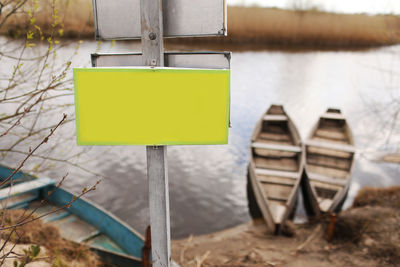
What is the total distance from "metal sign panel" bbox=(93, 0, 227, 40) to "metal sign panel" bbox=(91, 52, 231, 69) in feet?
0.35

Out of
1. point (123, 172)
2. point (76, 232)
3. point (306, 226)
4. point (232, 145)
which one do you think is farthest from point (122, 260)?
point (232, 145)

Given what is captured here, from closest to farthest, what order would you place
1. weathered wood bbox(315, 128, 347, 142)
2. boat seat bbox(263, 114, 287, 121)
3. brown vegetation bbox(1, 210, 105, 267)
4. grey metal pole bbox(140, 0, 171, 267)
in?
1. grey metal pole bbox(140, 0, 171, 267)
2. brown vegetation bbox(1, 210, 105, 267)
3. weathered wood bbox(315, 128, 347, 142)
4. boat seat bbox(263, 114, 287, 121)

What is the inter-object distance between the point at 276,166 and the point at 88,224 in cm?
524

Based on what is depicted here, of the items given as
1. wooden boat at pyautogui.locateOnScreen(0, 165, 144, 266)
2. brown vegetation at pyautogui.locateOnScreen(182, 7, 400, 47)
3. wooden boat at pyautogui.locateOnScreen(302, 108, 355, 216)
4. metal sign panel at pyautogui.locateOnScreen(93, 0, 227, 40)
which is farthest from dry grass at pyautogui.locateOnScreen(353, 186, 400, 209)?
brown vegetation at pyautogui.locateOnScreen(182, 7, 400, 47)

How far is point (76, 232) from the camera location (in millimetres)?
5469

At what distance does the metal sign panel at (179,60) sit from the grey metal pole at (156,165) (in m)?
0.08

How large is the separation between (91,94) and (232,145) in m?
10.8

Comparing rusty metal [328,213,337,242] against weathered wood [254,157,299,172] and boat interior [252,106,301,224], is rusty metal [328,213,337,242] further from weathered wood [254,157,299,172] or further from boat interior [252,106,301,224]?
weathered wood [254,157,299,172]

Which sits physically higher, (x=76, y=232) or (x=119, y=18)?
(x=119, y=18)

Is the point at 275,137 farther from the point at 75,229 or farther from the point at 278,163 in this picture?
the point at 75,229

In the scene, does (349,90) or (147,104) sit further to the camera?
(349,90)

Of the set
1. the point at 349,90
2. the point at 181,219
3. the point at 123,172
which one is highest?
the point at 349,90

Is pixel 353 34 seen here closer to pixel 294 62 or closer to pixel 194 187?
pixel 294 62

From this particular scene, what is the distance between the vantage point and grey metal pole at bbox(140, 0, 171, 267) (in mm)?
1715
